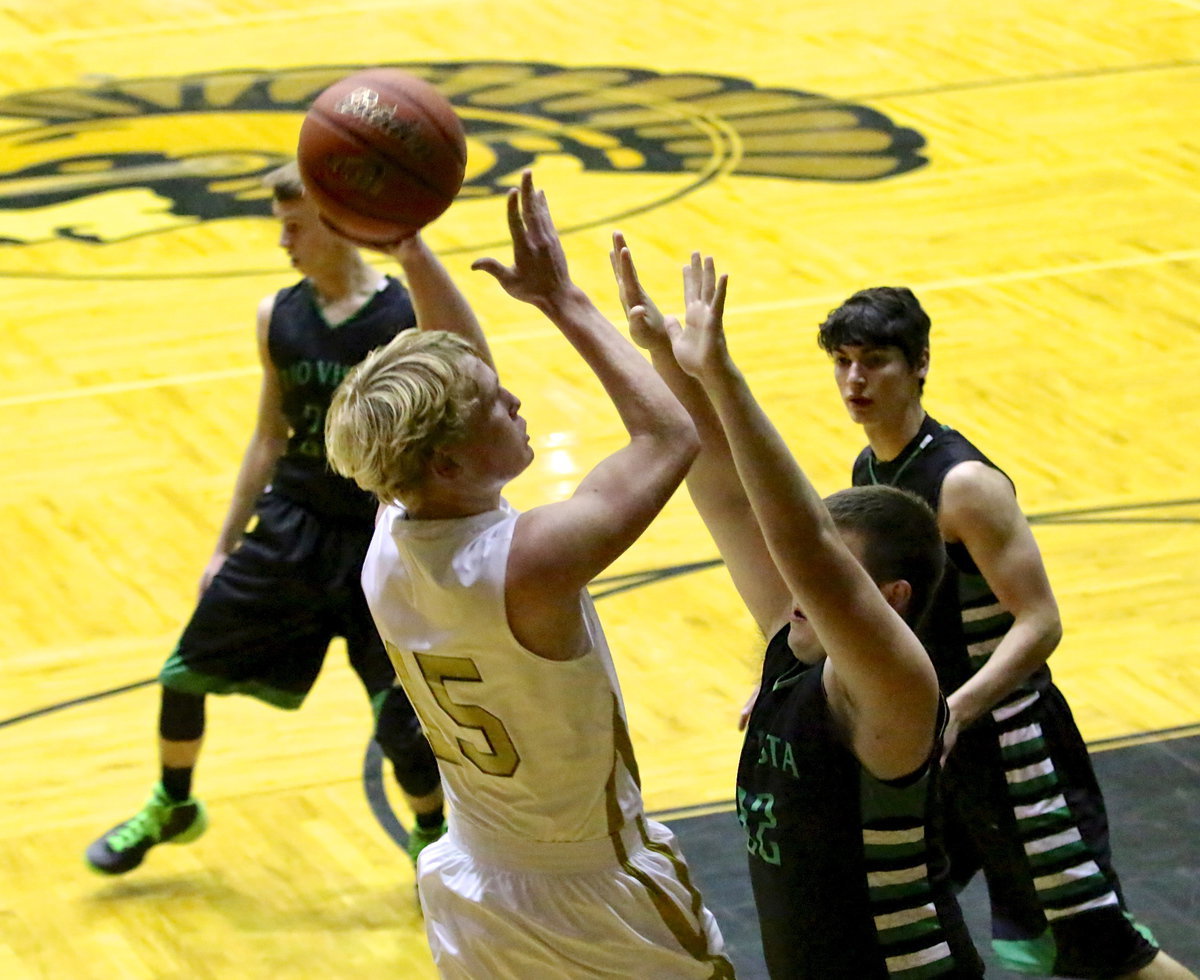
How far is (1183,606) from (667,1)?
857 cm

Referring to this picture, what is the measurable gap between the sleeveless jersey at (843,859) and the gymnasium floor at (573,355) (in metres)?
1.65

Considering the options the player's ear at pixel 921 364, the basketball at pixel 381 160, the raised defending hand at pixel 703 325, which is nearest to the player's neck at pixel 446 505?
the raised defending hand at pixel 703 325

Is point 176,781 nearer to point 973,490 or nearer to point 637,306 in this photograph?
point 973,490

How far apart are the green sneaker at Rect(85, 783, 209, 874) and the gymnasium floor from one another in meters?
0.08

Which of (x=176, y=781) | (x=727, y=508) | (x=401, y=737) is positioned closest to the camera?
(x=727, y=508)

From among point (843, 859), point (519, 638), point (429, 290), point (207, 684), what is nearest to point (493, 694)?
point (519, 638)

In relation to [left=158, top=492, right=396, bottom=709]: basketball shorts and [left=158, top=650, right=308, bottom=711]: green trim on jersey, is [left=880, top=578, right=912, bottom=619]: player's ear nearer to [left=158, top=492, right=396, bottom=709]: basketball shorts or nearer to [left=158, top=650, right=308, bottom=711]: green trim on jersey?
[left=158, top=492, right=396, bottom=709]: basketball shorts

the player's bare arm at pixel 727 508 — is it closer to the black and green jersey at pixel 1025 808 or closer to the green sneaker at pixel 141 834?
the black and green jersey at pixel 1025 808

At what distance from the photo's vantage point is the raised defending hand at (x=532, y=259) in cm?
285

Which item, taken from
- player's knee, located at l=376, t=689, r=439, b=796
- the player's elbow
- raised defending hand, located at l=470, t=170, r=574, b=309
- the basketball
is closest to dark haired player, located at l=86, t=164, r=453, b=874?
player's knee, located at l=376, t=689, r=439, b=796

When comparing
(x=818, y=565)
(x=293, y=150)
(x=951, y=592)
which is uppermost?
(x=818, y=565)

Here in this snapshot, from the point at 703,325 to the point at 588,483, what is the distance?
0.99ft

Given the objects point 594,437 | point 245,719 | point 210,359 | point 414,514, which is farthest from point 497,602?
point 210,359

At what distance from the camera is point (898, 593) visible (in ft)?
8.93
